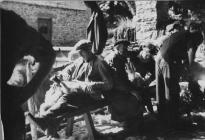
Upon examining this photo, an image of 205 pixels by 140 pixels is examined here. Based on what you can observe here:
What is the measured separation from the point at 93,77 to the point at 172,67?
1.12m

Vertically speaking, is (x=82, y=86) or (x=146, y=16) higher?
(x=146, y=16)

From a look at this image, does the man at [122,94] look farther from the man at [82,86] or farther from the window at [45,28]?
the window at [45,28]

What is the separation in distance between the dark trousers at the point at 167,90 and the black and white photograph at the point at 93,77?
0.01 meters

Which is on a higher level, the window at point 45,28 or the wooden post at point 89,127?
the window at point 45,28

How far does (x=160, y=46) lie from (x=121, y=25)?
0.95 metres

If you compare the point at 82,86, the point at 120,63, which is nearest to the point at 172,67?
the point at 120,63

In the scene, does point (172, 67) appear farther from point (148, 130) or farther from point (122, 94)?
point (148, 130)

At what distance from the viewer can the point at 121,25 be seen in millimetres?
4715

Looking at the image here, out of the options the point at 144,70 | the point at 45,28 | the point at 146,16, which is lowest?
the point at 144,70

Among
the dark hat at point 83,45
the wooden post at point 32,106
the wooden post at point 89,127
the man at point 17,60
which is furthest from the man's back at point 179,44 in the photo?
the wooden post at point 32,106

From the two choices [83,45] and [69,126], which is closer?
[83,45]

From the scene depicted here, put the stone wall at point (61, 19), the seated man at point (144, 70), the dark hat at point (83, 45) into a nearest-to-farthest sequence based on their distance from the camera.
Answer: the dark hat at point (83, 45) < the stone wall at point (61, 19) < the seated man at point (144, 70)

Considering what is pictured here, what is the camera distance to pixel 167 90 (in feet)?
12.9

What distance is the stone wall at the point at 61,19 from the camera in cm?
348
